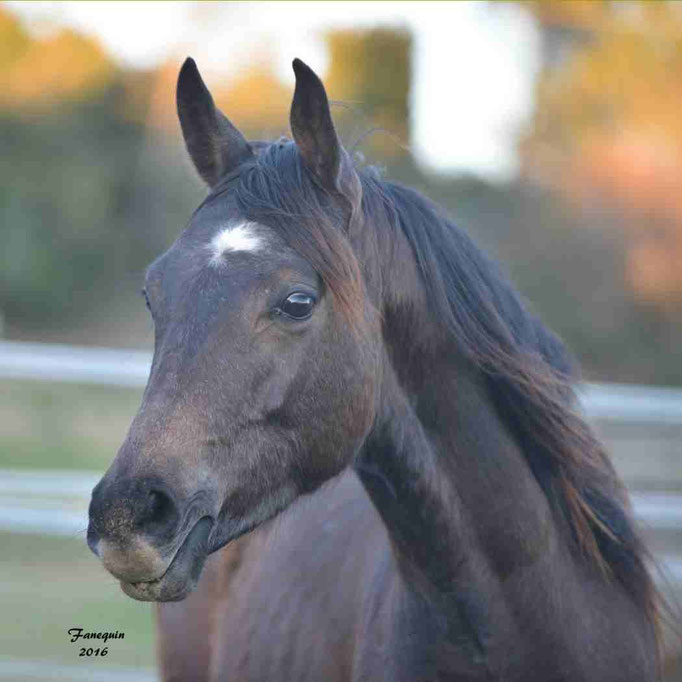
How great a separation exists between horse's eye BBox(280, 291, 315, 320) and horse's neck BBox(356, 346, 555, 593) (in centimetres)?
31

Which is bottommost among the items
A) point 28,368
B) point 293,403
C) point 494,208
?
point 494,208

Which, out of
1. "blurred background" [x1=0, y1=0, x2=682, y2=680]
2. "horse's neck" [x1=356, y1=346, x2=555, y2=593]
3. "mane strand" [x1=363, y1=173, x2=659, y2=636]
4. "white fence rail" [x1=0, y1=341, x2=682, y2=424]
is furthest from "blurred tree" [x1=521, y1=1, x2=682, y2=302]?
"horse's neck" [x1=356, y1=346, x2=555, y2=593]

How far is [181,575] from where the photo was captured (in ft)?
6.91

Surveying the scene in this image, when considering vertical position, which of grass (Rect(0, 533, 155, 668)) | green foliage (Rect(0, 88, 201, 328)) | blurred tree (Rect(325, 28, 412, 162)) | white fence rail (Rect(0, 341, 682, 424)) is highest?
white fence rail (Rect(0, 341, 682, 424))

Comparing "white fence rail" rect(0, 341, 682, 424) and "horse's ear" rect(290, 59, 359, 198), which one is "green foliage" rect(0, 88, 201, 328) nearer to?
"white fence rail" rect(0, 341, 682, 424)

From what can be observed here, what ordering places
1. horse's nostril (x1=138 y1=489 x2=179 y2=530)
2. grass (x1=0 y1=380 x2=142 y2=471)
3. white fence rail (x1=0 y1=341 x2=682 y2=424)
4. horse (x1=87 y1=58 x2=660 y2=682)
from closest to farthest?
horse's nostril (x1=138 y1=489 x2=179 y2=530) → horse (x1=87 y1=58 x2=660 y2=682) → white fence rail (x1=0 y1=341 x2=682 y2=424) → grass (x1=0 y1=380 x2=142 y2=471)

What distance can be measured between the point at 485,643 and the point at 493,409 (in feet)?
1.84

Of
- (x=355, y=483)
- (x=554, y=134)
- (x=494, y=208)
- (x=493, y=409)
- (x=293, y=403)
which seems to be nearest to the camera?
(x=293, y=403)

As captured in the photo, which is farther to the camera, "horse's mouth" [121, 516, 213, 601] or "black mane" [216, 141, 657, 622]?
"black mane" [216, 141, 657, 622]

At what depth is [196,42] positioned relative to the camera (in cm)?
2089

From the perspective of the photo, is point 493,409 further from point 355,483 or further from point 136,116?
point 136,116

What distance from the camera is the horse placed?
216cm

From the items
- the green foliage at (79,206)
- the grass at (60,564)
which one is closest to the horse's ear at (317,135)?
the grass at (60,564)

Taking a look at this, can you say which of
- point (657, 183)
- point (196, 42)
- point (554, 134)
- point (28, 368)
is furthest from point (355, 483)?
point (196, 42)
